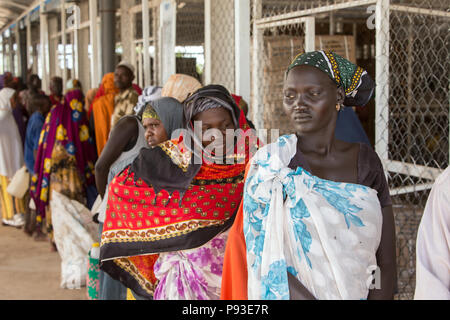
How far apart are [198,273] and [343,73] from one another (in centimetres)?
111

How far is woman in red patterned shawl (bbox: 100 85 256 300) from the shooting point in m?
2.41

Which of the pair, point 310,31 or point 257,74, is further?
point 257,74

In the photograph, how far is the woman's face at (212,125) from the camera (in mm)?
2383

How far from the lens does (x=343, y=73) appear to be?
186 centimetres

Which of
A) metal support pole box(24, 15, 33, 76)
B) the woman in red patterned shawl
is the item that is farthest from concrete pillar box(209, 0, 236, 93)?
metal support pole box(24, 15, 33, 76)

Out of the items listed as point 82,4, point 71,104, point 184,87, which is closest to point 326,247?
point 184,87

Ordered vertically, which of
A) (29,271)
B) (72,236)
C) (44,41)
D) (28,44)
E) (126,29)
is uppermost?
(28,44)

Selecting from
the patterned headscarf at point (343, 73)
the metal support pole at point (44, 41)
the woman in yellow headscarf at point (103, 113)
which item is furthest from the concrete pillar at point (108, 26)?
the metal support pole at point (44, 41)

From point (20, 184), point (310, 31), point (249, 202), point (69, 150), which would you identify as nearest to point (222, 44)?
point (310, 31)

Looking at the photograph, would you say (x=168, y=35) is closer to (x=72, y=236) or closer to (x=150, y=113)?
Answer: (x=72, y=236)

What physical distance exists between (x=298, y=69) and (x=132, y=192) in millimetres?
1101

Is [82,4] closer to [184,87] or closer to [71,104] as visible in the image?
[71,104]

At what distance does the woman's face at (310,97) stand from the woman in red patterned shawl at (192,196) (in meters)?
0.59

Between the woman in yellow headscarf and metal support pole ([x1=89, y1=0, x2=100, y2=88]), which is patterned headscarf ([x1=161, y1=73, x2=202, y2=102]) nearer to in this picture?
the woman in yellow headscarf
